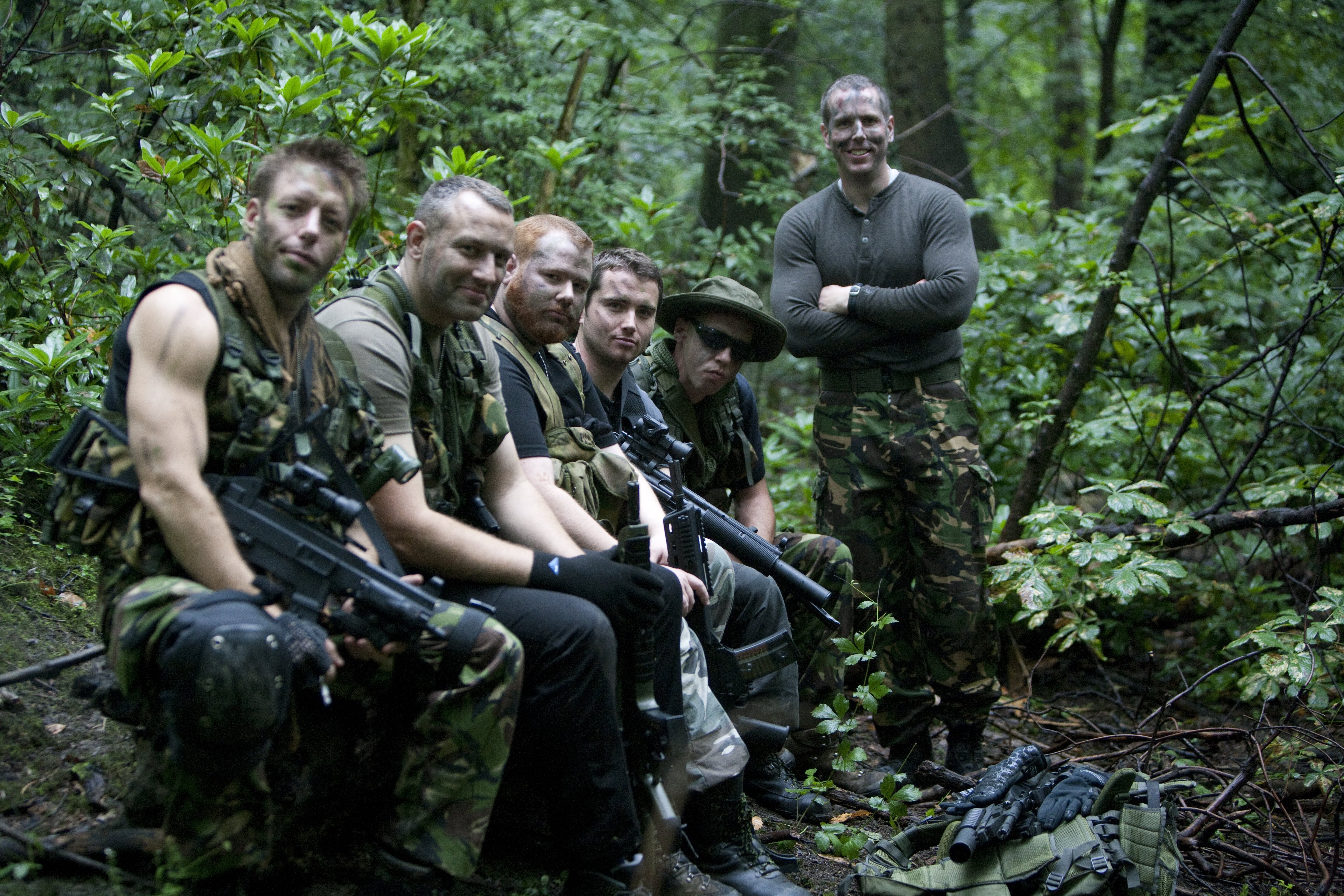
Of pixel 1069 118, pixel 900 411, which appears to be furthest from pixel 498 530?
pixel 1069 118

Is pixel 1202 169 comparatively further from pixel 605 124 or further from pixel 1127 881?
pixel 1127 881

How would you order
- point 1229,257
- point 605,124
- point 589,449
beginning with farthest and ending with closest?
point 605,124 < point 1229,257 < point 589,449

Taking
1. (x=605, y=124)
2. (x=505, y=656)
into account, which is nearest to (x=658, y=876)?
(x=505, y=656)

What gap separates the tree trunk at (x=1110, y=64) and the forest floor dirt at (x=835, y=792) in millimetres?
6647

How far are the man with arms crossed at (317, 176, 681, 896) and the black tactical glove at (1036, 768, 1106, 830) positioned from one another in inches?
47.2

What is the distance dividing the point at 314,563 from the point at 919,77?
8235mm

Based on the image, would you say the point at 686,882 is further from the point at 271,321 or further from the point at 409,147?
the point at 409,147

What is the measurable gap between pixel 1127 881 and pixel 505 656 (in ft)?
6.09

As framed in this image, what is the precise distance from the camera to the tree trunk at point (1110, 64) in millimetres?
9578

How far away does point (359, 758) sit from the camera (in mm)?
2541

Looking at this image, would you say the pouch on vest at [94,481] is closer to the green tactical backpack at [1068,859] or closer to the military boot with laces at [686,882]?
the military boot with laces at [686,882]

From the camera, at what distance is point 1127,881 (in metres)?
2.83

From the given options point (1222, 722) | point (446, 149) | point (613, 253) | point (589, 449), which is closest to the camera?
point (589, 449)

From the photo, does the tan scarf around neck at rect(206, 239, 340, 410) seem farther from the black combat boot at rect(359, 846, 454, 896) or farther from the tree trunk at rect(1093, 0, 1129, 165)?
the tree trunk at rect(1093, 0, 1129, 165)
